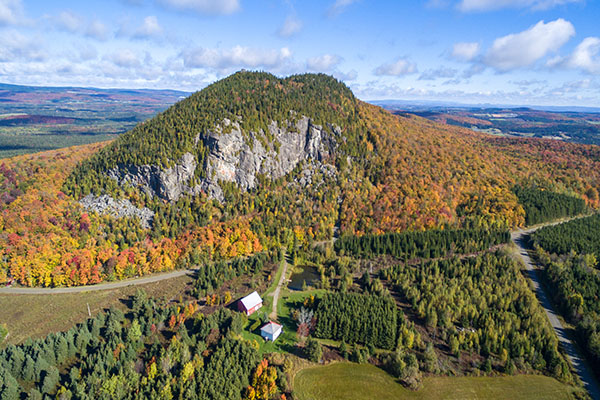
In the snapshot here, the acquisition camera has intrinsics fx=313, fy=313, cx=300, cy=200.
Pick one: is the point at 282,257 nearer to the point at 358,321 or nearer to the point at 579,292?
the point at 358,321

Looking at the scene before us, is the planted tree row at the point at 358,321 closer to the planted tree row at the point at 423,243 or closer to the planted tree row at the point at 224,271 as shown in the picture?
the planted tree row at the point at 224,271

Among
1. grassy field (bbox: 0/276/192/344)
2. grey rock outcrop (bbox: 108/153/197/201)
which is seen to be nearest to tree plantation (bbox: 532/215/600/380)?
grassy field (bbox: 0/276/192/344)

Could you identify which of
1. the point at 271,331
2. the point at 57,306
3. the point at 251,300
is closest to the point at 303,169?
the point at 251,300

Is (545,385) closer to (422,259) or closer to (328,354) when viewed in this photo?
(328,354)

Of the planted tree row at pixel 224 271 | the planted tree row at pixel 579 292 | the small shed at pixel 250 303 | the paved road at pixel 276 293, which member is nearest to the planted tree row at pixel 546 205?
the planted tree row at pixel 579 292

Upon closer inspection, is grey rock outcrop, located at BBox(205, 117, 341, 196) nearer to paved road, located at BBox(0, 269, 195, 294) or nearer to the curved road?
paved road, located at BBox(0, 269, 195, 294)

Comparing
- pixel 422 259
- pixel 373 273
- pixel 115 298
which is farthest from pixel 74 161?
pixel 422 259
